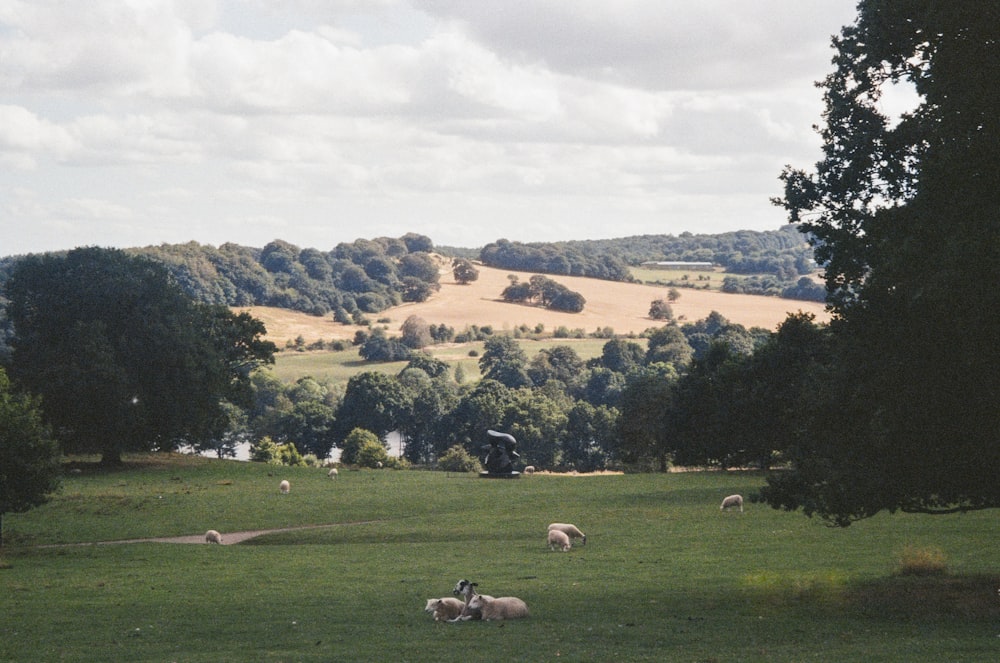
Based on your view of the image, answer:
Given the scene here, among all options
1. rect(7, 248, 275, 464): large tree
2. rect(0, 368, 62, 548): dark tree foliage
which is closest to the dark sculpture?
rect(7, 248, 275, 464): large tree

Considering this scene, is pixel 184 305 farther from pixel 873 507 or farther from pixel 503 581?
pixel 873 507

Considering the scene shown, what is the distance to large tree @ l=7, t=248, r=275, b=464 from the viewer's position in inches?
2645

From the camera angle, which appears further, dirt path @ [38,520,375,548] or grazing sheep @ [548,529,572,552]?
dirt path @ [38,520,375,548]

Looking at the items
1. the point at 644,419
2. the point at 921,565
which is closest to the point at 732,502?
the point at 921,565

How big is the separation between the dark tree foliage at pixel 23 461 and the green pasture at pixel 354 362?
13052 centimetres

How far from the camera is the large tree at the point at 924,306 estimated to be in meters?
20.7

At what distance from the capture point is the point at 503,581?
3006 centimetres

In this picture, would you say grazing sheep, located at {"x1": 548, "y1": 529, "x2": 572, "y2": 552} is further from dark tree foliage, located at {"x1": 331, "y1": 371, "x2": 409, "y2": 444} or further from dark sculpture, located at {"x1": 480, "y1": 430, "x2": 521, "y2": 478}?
dark tree foliage, located at {"x1": 331, "y1": 371, "x2": 409, "y2": 444}

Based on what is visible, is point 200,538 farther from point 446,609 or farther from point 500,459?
point 500,459

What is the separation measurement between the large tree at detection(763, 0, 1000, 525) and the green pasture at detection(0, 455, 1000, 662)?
2.81m

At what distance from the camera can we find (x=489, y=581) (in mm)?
30141

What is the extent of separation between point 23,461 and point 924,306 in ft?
102

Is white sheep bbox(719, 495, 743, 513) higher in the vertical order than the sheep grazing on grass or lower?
lower

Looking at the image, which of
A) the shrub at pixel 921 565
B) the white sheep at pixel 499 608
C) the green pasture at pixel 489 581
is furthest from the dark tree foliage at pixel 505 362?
the white sheep at pixel 499 608
